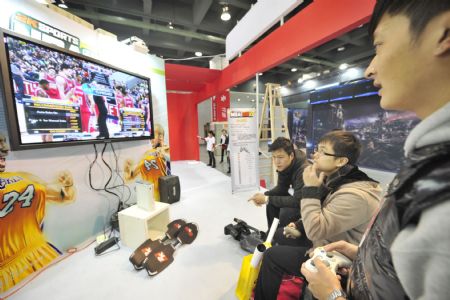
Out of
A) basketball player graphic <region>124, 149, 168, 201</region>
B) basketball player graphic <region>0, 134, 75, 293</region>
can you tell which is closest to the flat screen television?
basketball player graphic <region>0, 134, 75, 293</region>

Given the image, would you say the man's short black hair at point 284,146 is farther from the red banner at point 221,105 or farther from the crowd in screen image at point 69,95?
the red banner at point 221,105

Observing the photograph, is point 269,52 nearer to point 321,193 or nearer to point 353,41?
point 321,193

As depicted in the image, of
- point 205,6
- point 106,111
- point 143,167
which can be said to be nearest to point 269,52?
point 205,6

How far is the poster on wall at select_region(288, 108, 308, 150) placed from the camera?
23.4 ft

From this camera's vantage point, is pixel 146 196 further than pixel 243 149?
No

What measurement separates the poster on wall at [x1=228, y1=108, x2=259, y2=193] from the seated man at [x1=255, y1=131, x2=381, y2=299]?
239 centimetres

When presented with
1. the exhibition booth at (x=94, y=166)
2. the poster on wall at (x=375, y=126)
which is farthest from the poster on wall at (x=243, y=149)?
the poster on wall at (x=375, y=126)

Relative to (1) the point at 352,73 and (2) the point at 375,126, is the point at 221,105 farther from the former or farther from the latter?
(2) the point at 375,126

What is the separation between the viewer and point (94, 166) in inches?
92.3

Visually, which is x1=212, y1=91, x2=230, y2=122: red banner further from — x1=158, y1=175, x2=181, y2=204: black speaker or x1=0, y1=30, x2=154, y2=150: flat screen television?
x1=0, y1=30, x2=154, y2=150: flat screen television

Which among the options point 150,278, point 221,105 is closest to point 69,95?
point 150,278

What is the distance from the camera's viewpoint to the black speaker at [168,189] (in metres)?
3.23

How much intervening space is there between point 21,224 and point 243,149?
3006 mm

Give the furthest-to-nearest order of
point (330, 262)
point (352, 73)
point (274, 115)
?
point (352, 73) < point (274, 115) < point (330, 262)
